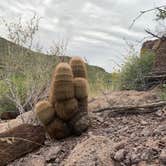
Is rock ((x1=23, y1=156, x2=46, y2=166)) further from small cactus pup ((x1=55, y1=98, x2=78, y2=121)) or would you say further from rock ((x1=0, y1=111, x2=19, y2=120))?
rock ((x1=0, y1=111, x2=19, y2=120))

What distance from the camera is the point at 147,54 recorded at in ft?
39.6

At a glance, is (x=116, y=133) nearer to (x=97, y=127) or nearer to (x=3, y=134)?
(x=97, y=127)

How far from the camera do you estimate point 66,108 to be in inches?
288

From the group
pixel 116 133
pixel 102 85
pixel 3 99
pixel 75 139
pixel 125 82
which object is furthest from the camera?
pixel 3 99

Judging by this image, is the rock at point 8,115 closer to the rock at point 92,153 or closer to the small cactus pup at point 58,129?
the small cactus pup at point 58,129

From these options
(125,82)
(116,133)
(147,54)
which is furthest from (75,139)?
(147,54)

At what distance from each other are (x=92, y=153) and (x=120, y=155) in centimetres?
69

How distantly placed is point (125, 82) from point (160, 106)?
397 centimetres

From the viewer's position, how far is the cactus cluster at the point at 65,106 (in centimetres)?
720

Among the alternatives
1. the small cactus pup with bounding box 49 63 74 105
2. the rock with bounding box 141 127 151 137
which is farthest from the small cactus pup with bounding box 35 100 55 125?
the rock with bounding box 141 127 151 137

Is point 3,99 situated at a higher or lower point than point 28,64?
lower

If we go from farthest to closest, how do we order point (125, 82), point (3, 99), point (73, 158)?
point (3, 99) → point (125, 82) → point (73, 158)

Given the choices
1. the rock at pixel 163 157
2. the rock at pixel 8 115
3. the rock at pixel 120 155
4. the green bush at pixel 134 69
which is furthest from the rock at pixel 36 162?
the rock at pixel 8 115

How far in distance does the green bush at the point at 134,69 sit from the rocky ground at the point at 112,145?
3.06 metres
